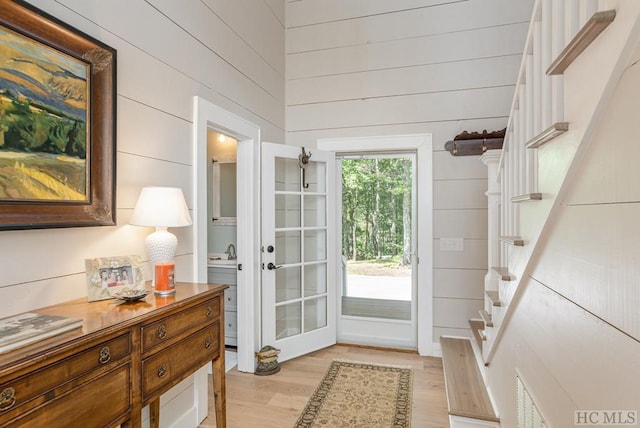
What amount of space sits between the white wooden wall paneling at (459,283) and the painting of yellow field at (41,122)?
2970mm

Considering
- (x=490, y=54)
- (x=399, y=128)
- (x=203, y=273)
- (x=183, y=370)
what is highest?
(x=490, y=54)

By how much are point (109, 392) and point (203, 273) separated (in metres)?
1.21

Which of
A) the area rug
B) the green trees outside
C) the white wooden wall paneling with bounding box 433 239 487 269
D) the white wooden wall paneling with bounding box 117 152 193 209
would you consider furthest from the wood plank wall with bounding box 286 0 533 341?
the white wooden wall paneling with bounding box 117 152 193 209

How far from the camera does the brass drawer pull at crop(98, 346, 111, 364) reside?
46.4 inches

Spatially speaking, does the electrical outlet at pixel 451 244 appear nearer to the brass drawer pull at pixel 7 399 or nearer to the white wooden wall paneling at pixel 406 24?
the white wooden wall paneling at pixel 406 24

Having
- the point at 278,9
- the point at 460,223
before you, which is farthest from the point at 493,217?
the point at 278,9

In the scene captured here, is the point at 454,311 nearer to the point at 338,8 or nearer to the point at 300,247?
the point at 300,247

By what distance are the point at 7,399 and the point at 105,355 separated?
301mm

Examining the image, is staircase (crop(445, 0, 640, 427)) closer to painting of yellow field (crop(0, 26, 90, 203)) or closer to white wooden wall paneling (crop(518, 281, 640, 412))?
white wooden wall paneling (crop(518, 281, 640, 412))

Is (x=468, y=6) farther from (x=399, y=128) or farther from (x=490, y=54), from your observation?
(x=399, y=128)

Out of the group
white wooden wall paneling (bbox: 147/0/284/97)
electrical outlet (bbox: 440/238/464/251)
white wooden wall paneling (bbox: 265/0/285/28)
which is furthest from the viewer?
white wooden wall paneling (bbox: 265/0/285/28)

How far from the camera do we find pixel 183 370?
1607 mm

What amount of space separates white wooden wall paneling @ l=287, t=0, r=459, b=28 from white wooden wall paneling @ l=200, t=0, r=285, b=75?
153 mm

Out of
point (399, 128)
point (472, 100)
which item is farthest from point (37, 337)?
point (472, 100)
